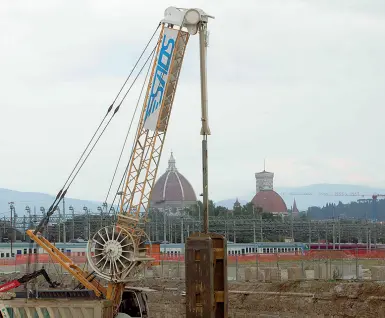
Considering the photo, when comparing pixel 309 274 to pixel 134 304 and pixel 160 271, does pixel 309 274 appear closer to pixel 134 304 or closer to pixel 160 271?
pixel 160 271

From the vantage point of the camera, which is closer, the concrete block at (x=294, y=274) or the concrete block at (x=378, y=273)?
the concrete block at (x=378, y=273)

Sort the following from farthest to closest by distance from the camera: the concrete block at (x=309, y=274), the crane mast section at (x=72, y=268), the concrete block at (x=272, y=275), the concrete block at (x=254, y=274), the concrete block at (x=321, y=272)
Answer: the concrete block at (x=321, y=272) → the concrete block at (x=309, y=274) → the concrete block at (x=254, y=274) → the concrete block at (x=272, y=275) → the crane mast section at (x=72, y=268)

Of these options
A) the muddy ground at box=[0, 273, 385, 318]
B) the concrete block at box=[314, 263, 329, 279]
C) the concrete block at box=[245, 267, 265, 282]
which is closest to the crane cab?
the muddy ground at box=[0, 273, 385, 318]

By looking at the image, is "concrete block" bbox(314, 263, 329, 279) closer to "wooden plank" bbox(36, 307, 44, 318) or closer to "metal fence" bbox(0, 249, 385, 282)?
"metal fence" bbox(0, 249, 385, 282)

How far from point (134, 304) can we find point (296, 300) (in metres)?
9.12

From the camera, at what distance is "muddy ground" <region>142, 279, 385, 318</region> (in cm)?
3362

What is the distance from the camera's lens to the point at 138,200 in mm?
35156

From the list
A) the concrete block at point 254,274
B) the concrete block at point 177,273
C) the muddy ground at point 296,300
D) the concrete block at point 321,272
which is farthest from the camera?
the concrete block at point 177,273

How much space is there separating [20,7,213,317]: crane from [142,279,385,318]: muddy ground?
4.77 m

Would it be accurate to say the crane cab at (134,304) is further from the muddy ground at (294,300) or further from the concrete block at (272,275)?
the concrete block at (272,275)

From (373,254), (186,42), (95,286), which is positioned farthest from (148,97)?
(373,254)

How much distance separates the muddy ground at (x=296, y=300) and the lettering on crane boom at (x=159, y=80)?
27.7 feet

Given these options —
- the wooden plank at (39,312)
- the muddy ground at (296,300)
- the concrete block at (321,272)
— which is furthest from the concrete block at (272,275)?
the wooden plank at (39,312)

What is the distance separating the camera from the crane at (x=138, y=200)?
32.2 m
